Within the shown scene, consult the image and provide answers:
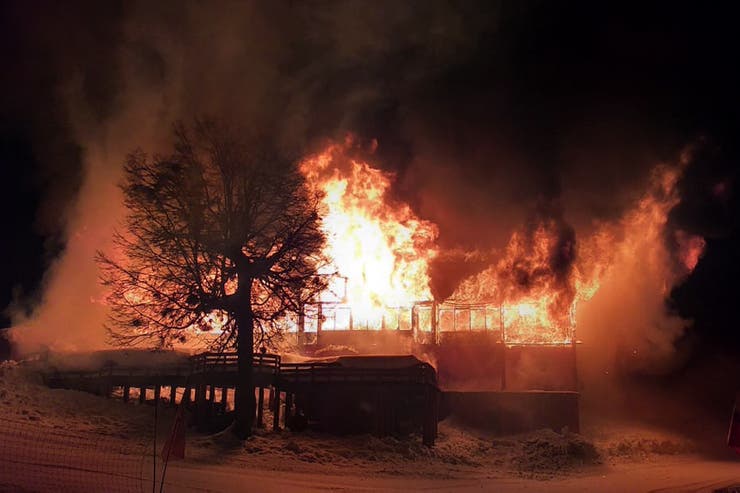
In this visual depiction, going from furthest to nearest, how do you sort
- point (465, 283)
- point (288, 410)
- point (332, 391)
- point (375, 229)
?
point (375, 229) → point (465, 283) → point (288, 410) → point (332, 391)

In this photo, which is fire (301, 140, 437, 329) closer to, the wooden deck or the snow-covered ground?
the snow-covered ground

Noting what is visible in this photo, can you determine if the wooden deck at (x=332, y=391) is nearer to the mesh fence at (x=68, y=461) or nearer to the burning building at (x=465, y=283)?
the mesh fence at (x=68, y=461)

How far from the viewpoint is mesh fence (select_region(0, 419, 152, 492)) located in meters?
16.0

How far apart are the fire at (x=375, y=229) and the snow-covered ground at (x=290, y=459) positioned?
14593mm

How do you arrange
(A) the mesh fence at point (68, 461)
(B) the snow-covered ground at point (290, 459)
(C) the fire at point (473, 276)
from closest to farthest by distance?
(A) the mesh fence at point (68, 461)
(B) the snow-covered ground at point (290, 459)
(C) the fire at point (473, 276)

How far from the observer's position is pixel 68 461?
1898 cm

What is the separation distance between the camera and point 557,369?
42.9 meters

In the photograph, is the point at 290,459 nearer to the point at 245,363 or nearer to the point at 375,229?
the point at 245,363

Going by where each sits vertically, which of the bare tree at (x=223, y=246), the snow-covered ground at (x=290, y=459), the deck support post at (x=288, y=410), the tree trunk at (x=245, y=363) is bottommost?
the snow-covered ground at (x=290, y=459)

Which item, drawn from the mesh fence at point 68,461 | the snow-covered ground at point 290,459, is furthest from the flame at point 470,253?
the mesh fence at point 68,461

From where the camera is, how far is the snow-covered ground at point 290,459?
730 inches

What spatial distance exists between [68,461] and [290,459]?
24.9ft

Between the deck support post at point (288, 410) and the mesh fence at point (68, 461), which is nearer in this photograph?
the mesh fence at point (68, 461)

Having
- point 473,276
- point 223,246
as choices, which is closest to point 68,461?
point 223,246
